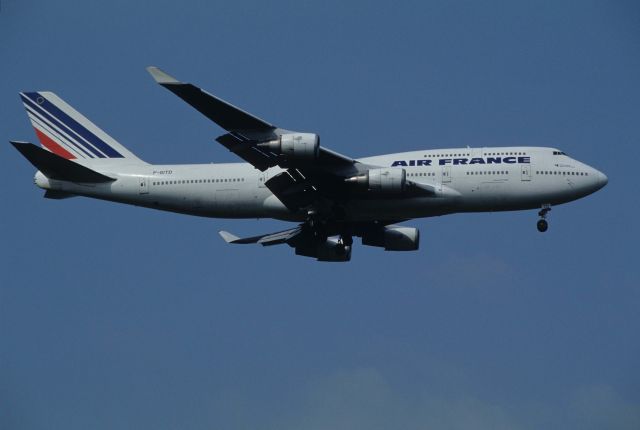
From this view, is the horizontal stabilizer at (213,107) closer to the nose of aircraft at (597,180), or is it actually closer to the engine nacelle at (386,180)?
the engine nacelle at (386,180)

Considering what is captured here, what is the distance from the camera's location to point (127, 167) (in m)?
58.4

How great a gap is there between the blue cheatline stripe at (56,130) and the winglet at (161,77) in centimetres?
1335

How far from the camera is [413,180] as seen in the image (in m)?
54.3

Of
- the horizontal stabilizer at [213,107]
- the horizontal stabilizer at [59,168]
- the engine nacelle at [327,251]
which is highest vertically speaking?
the horizontal stabilizer at [213,107]

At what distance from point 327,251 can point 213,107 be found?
1359 centimetres

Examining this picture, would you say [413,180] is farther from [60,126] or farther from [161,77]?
[60,126]

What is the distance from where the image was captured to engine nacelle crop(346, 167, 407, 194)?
52594mm

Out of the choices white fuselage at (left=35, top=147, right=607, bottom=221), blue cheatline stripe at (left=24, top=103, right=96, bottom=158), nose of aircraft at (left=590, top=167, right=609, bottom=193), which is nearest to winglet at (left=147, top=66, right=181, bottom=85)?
white fuselage at (left=35, top=147, right=607, bottom=221)

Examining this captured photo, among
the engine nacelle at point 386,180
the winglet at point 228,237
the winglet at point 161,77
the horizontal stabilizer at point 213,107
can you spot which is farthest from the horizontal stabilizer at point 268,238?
the winglet at point 161,77

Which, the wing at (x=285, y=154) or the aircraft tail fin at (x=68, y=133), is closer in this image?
the wing at (x=285, y=154)

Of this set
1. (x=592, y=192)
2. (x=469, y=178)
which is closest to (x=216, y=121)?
(x=469, y=178)

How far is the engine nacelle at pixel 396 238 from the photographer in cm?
6141

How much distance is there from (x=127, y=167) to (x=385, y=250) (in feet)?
48.4

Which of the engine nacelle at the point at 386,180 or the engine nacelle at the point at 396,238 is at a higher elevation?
the engine nacelle at the point at 386,180
